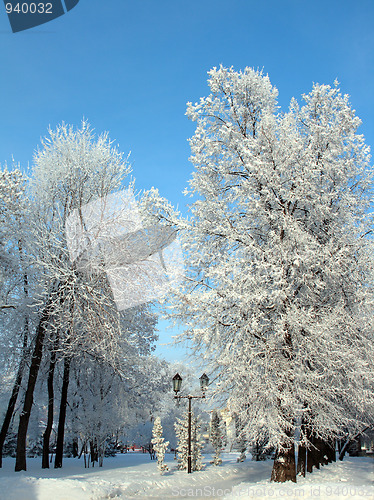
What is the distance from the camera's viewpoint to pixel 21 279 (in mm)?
17516

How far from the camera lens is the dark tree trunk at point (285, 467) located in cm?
980

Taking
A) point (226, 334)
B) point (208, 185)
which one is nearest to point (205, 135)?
point (208, 185)

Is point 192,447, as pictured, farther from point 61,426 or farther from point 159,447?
point 61,426

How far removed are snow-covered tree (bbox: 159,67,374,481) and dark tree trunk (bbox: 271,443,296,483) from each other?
30 millimetres

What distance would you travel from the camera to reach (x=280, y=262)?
33.7 feet

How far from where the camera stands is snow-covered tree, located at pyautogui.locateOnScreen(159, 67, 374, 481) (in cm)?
957

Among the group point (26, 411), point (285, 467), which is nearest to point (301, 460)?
point (285, 467)

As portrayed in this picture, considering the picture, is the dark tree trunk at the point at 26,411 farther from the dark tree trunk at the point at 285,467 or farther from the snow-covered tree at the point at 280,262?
the dark tree trunk at the point at 285,467

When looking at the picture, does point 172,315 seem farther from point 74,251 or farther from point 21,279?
point 21,279

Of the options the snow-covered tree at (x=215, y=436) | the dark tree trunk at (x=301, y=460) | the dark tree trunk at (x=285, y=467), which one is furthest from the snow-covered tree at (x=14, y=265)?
the snow-covered tree at (x=215, y=436)

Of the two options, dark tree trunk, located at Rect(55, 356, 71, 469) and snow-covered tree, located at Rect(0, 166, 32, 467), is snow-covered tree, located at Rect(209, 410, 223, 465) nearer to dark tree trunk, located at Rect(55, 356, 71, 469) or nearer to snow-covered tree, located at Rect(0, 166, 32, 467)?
dark tree trunk, located at Rect(55, 356, 71, 469)

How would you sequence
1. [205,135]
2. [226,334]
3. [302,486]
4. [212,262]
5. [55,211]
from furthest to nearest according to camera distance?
1. [55,211]
2. [205,135]
3. [212,262]
4. [226,334]
5. [302,486]

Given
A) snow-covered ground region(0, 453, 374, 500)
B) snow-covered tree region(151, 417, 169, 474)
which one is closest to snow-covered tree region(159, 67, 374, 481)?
snow-covered ground region(0, 453, 374, 500)

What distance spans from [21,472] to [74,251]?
840cm
